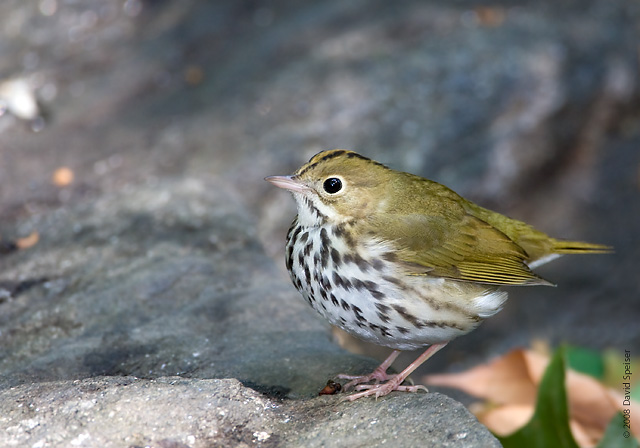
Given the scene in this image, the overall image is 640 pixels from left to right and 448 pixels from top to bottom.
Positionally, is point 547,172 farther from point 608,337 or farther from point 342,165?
point 342,165

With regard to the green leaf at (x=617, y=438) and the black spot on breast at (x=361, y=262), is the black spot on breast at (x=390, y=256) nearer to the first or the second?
the black spot on breast at (x=361, y=262)

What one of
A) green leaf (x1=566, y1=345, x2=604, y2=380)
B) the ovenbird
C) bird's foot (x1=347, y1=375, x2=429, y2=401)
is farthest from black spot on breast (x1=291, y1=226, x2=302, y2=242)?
green leaf (x1=566, y1=345, x2=604, y2=380)

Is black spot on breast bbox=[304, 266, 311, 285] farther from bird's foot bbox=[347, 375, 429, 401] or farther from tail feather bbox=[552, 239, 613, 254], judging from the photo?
tail feather bbox=[552, 239, 613, 254]

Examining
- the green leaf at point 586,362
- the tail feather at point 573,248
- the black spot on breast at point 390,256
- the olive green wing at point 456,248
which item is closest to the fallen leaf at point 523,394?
the green leaf at point 586,362

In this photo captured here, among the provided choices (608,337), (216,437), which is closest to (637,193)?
(608,337)

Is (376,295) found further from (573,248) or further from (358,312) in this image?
(573,248)

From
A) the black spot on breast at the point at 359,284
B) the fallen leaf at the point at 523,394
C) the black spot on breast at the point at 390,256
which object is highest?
the black spot on breast at the point at 390,256

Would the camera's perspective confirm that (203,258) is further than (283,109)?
No
